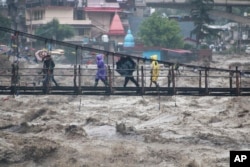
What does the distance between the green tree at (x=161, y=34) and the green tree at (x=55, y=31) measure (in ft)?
21.8

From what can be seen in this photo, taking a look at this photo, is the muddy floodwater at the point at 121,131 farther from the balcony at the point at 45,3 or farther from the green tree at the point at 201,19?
the balcony at the point at 45,3

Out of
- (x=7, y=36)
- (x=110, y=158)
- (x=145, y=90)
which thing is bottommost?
(x=110, y=158)

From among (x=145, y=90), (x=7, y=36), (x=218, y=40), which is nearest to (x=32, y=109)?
(x=145, y=90)

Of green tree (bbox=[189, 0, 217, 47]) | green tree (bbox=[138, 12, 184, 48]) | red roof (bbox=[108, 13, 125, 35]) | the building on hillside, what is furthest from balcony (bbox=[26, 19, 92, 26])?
green tree (bbox=[189, 0, 217, 47])

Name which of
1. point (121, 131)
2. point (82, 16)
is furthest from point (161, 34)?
point (121, 131)

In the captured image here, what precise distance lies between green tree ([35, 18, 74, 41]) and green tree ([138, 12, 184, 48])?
21.8 feet

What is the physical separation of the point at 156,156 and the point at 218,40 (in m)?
42.6

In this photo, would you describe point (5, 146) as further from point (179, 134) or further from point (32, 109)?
point (32, 109)

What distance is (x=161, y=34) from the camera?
157 ft

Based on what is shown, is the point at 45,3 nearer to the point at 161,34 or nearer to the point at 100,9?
the point at 100,9

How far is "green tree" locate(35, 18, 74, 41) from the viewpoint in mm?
49219

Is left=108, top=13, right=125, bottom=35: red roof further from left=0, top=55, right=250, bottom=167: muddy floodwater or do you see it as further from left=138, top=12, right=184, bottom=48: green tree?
left=0, top=55, right=250, bottom=167: muddy floodwater

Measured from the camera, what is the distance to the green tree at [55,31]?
1938 inches

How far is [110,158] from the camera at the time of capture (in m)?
16.7
